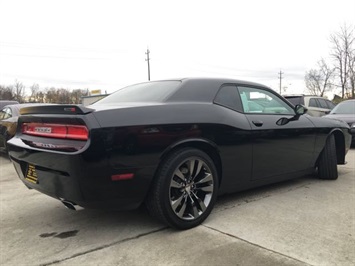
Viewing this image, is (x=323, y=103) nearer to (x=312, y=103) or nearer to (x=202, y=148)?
(x=312, y=103)

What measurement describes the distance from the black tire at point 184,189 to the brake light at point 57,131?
2.43 feet

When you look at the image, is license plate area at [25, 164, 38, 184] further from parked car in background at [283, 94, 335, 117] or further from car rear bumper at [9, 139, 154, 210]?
parked car in background at [283, 94, 335, 117]

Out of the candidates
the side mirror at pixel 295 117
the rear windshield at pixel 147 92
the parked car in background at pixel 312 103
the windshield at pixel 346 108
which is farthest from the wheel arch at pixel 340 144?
the parked car in background at pixel 312 103

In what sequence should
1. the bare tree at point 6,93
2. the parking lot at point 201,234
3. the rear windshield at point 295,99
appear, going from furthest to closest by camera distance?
the bare tree at point 6,93
the rear windshield at point 295,99
the parking lot at point 201,234

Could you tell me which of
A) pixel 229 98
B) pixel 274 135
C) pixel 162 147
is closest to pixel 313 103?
pixel 274 135

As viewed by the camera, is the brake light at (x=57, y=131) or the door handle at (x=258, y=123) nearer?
the brake light at (x=57, y=131)

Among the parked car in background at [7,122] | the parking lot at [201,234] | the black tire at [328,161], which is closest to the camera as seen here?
the parking lot at [201,234]

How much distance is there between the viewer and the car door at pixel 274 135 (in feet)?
12.4

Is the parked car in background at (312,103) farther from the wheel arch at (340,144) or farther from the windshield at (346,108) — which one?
the wheel arch at (340,144)

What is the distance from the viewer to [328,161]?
4.94m

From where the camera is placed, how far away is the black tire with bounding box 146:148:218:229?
2.92 m

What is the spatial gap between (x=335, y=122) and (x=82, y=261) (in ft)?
13.7

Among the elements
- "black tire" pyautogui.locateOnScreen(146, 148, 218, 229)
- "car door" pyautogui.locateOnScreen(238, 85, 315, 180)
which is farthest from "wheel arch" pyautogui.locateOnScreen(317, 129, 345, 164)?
"black tire" pyautogui.locateOnScreen(146, 148, 218, 229)

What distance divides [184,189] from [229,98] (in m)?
1.17
